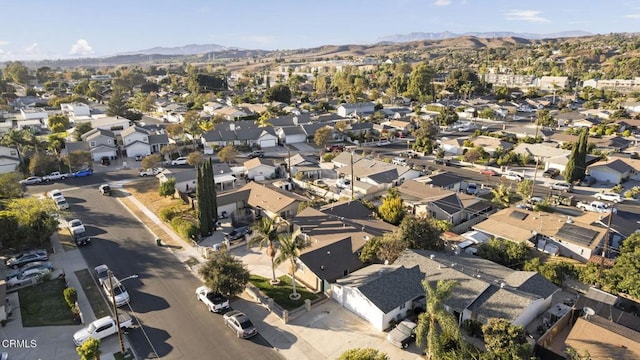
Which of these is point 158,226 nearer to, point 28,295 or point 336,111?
point 28,295

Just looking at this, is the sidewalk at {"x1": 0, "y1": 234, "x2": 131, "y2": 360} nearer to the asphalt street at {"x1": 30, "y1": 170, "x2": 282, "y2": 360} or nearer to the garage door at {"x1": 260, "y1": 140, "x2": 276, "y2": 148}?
the asphalt street at {"x1": 30, "y1": 170, "x2": 282, "y2": 360}

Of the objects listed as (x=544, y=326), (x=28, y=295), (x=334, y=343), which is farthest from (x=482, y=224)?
(x=28, y=295)

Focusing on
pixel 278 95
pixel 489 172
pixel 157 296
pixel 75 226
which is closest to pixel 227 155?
pixel 75 226

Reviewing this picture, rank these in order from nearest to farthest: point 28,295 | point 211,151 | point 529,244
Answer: point 28,295 → point 529,244 → point 211,151

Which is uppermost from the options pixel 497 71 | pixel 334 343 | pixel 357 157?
pixel 497 71

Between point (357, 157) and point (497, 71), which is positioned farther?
point (497, 71)

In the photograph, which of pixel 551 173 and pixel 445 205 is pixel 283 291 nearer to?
pixel 445 205

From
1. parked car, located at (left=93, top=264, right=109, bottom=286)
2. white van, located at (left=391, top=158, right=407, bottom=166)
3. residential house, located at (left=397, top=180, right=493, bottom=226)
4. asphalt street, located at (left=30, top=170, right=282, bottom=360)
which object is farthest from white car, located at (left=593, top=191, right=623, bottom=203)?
parked car, located at (left=93, top=264, right=109, bottom=286)
